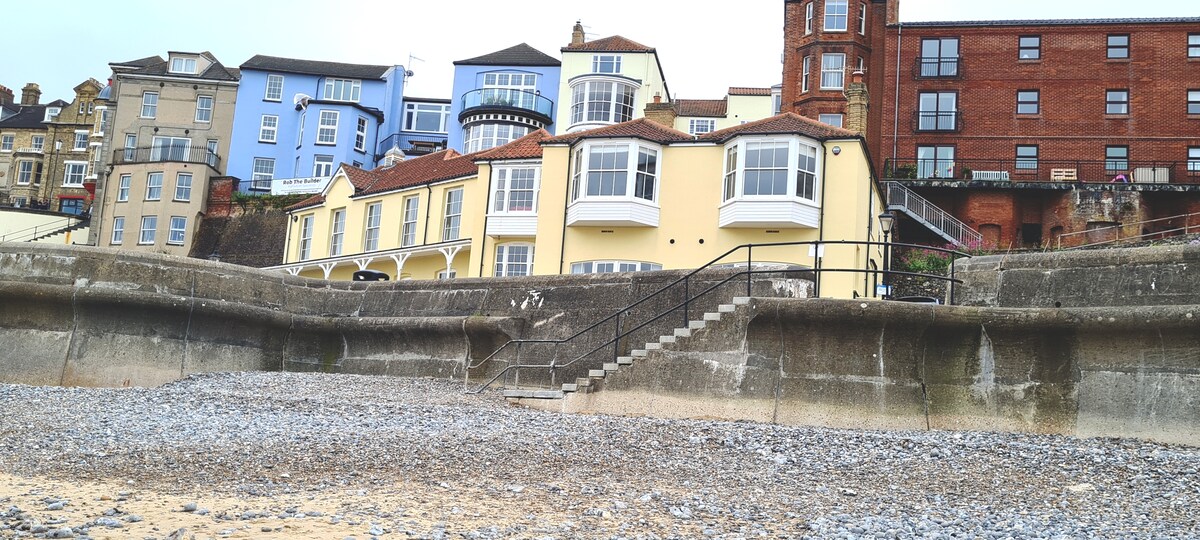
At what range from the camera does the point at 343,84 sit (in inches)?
2206

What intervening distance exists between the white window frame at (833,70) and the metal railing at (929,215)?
17.7ft

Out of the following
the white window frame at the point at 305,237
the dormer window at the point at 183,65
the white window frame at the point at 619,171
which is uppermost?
the dormer window at the point at 183,65

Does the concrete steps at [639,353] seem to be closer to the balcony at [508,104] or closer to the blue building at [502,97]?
the blue building at [502,97]

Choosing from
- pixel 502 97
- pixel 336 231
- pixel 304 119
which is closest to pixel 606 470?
pixel 336 231

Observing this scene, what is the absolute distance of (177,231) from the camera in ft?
164

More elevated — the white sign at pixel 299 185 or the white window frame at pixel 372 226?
the white sign at pixel 299 185

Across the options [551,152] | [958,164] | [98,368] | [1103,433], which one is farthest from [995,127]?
[98,368]

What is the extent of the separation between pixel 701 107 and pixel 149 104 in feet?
88.5

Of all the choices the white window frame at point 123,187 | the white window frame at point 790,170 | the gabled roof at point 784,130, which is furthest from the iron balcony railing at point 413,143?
the white window frame at point 790,170

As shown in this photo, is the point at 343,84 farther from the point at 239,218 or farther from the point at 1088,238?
the point at 1088,238

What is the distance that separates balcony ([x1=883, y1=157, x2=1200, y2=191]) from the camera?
39250 mm

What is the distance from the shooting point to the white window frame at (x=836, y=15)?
43.0 meters

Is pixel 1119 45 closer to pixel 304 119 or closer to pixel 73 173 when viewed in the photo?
pixel 304 119

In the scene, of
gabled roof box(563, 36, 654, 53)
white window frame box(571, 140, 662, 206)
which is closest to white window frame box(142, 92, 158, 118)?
gabled roof box(563, 36, 654, 53)
